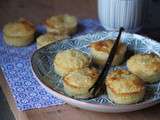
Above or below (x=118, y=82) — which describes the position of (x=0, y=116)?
below

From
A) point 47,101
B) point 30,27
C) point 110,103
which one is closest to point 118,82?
point 110,103

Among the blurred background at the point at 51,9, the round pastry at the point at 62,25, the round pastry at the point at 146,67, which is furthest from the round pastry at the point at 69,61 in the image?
the blurred background at the point at 51,9

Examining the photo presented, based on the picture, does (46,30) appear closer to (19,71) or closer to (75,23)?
(75,23)

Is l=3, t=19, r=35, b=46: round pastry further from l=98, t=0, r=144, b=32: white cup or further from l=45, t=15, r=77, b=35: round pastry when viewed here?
l=98, t=0, r=144, b=32: white cup

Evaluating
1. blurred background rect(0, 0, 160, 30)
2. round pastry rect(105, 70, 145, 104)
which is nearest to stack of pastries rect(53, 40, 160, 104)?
round pastry rect(105, 70, 145, 104)

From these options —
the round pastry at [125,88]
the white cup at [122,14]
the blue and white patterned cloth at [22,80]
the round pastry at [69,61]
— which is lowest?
the blue and white patterned cloth at [22,80]

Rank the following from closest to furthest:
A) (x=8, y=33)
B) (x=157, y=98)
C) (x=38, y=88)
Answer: (x=157, y=98), (x=38, y=88), (x=8, y=33)

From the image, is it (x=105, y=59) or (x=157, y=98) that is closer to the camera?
(x=157, y=98)

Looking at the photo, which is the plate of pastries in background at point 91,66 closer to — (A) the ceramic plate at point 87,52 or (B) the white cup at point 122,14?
(A) the ceramic plate at point 87,52
